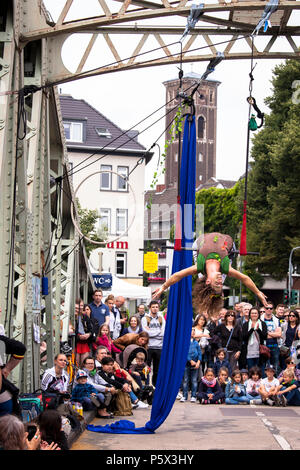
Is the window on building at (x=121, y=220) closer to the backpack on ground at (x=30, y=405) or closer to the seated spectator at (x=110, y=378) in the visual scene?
the seated spectator at (x=110, y=378)

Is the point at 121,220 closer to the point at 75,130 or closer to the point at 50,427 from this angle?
the point at 75,130

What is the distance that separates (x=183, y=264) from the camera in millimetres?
11648

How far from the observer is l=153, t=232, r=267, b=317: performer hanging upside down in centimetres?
1001

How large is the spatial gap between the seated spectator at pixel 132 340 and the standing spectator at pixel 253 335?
2.17 metres

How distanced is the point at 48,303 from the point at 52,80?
3.66m

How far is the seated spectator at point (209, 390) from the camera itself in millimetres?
16525

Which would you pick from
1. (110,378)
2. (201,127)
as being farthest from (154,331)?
(201,127)

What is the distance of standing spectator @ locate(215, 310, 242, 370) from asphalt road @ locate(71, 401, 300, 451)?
161cm

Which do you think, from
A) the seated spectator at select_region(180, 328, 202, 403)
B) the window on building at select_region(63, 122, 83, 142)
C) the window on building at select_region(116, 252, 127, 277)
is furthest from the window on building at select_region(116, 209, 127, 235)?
the seated spectator at select_region(180, 328, 202, 403)

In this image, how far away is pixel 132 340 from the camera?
1683 centimetres

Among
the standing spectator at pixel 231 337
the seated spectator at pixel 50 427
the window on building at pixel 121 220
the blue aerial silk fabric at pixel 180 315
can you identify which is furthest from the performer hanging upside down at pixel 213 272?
the window on building at pixel 121 220

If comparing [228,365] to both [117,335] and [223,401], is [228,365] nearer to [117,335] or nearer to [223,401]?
[223,401]
